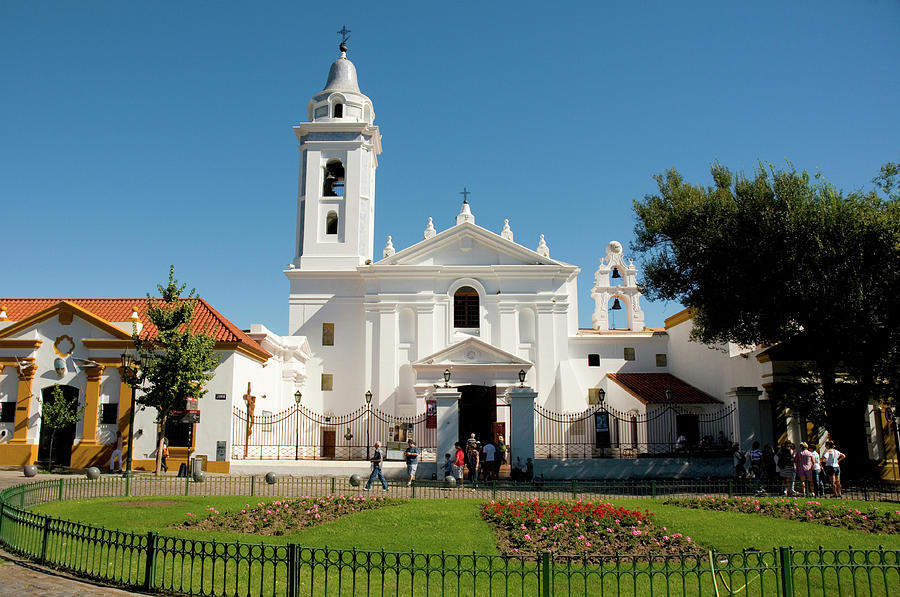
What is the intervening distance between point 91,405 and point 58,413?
1.08 metres

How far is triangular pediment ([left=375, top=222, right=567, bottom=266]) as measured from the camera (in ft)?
109

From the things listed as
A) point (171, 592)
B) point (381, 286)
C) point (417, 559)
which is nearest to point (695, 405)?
point (381, 286)

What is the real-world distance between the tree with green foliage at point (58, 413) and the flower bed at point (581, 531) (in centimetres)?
1621

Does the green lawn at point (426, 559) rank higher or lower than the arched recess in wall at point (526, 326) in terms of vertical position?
lower

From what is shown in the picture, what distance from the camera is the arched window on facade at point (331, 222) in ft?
115

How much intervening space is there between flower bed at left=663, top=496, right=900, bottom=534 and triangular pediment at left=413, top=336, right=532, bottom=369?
567 inches

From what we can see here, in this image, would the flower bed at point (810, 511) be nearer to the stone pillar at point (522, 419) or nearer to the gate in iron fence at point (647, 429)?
the stone pillar at point (522, 419)

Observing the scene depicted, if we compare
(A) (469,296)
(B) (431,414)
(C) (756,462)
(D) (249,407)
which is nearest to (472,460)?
(B) (431,414)

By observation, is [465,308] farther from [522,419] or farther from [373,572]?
[373,572]

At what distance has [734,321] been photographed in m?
21.7

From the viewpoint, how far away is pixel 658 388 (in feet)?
105

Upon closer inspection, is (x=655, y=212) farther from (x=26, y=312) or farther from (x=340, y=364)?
(x=26, y=312)

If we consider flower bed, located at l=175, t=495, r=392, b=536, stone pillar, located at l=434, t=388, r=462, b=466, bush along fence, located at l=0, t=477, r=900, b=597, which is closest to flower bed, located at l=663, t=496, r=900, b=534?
bush along fence, located at l=0, t=477, r=900, b=597

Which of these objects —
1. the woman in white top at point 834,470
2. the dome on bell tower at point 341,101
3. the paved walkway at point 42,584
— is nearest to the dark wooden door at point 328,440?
the dome on bell tower at point 341,101
